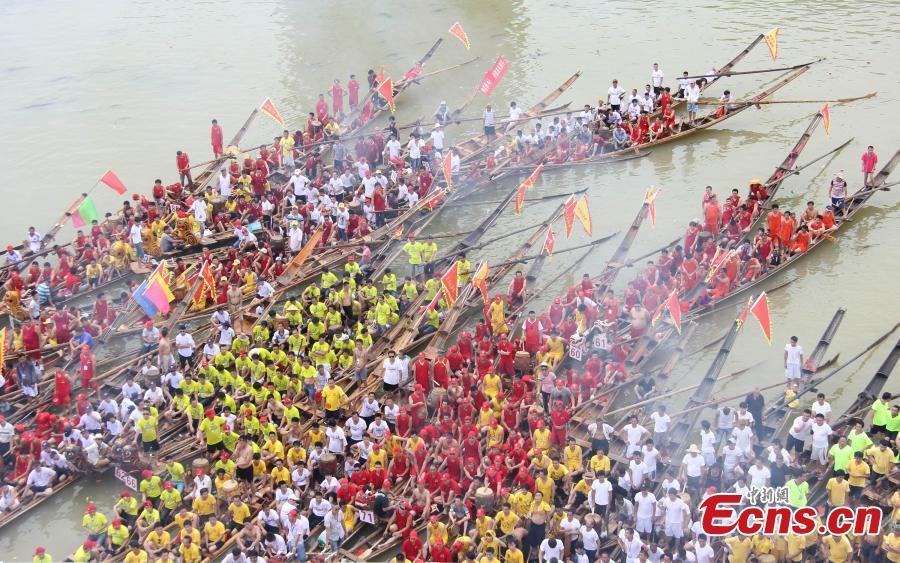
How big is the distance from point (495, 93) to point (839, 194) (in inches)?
495

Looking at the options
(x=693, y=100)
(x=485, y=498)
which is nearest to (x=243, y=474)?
(x=485, y=498)

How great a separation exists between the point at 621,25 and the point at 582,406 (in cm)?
2226

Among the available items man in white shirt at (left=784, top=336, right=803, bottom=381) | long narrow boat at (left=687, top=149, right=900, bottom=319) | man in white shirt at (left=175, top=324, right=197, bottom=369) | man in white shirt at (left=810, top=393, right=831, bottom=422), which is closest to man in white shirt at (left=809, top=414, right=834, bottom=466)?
man in white shirt at (left=810, top=393, right=831, bottom=422)

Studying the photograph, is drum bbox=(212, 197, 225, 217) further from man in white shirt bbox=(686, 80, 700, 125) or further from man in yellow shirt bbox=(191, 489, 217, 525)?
man in white shirt bbox=(686, 80, 700, 125)

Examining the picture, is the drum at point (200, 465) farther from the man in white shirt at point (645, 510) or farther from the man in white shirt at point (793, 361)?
the man in white shirt at point (793, 361)

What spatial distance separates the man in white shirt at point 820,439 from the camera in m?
13.3

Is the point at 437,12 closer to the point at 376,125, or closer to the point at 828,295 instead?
the point at 376,125

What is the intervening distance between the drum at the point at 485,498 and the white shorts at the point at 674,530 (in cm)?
237

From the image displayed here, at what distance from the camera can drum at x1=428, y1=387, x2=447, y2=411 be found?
15.2m

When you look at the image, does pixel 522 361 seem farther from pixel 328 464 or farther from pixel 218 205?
pixel 218 205

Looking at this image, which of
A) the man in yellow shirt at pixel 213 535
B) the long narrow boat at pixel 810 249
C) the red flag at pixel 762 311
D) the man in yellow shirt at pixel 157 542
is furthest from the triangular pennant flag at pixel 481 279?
the man in yellow shirt at pixel 157 542

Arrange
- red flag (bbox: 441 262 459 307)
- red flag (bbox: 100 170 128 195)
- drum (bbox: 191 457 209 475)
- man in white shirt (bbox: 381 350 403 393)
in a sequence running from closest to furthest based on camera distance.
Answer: drum (bbox: 191 457 209 475) < man in white shirt (bbox: 381 350 403 393) < red flag (bbox: 441 262 459 307) < red flag (bbox: 100 170 128 195)

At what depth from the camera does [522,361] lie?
1591 centimetres

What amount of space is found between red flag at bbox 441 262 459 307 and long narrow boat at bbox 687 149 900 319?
4.23 meters
